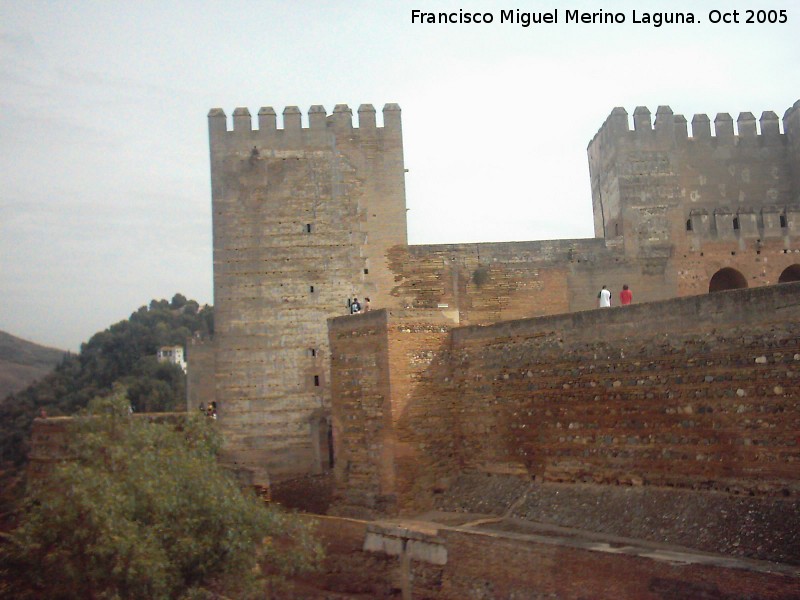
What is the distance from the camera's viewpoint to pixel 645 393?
10641mm

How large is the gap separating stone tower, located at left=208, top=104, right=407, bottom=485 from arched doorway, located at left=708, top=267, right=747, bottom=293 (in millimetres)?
6675

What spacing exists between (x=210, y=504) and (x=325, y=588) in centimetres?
375

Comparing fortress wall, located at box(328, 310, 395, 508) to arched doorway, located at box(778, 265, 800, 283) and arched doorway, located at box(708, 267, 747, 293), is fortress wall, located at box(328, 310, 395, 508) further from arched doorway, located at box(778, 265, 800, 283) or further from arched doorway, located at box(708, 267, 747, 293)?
arched doorway, located at box(778, 265, 800, 283)

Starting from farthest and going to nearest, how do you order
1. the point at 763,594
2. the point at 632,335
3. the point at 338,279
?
the point at 338,279, the point at 632,335, the point at 763,594

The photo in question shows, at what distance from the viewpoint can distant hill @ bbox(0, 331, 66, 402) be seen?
59719 millimetres

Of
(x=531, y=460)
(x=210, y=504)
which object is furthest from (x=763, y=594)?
(x=210, y=504)

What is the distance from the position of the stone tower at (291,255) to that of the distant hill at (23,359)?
46109 millimetres

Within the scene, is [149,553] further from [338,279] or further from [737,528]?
[338,279]

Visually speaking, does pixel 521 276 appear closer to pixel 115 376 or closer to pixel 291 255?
pixel 291 255

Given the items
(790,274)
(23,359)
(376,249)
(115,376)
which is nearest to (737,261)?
(790,274)

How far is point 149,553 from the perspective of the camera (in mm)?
8945

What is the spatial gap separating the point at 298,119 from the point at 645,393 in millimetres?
10429

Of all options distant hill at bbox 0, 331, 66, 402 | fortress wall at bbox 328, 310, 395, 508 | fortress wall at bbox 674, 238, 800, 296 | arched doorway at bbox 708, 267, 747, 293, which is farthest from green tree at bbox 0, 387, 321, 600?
distant hill at bbox 0, 331, 66, 402

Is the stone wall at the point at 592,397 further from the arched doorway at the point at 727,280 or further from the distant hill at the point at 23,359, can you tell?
the distant hill at the point at 23,359
